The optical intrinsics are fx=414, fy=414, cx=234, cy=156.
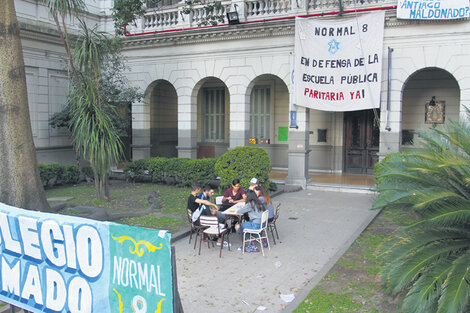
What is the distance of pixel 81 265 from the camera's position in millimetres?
5484

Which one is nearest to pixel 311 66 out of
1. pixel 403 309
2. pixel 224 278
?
pixel 224 278

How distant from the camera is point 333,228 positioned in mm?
11273

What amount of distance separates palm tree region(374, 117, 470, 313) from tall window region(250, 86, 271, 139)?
1458 cm

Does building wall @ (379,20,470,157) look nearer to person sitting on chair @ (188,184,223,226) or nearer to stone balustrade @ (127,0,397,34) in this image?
stone balustrade @ (127,0,397,34)

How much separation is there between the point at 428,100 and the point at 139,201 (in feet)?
41.5

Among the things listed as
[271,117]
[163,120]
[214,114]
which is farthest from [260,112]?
[163,120]

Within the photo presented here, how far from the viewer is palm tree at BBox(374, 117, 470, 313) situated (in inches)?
216

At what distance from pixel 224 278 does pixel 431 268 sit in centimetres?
369

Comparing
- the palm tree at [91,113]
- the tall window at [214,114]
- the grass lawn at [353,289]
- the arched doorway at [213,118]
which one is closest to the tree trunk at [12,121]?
the palm tree at [91,113]

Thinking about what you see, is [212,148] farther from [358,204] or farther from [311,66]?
[358,204]

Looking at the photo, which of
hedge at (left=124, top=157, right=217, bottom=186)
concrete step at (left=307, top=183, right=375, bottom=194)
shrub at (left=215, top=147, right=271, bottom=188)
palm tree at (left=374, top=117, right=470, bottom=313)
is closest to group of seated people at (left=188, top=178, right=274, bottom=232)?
palm tree at (left=374, top=117, right=470, bottom=313)

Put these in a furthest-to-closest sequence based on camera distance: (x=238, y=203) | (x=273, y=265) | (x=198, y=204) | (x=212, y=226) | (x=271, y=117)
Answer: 1. (x=271, y=117)
2. (x=238, y=203)
3. (x=198, y=204)
4. (x=212, y=226)
5. (x=273, y=265)

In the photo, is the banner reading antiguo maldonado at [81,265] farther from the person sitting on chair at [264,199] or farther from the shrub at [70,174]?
the shrub at [70,174]

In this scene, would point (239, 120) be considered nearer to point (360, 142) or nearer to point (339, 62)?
point (339, 62)
